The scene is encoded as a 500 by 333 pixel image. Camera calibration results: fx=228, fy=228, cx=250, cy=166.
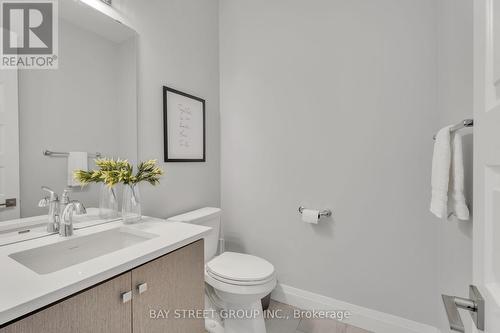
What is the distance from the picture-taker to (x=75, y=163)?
1.12 metres

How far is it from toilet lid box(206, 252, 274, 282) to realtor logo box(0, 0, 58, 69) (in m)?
1.34

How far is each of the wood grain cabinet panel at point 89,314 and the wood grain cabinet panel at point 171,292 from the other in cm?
4

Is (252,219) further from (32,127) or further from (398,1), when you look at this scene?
(398,1)

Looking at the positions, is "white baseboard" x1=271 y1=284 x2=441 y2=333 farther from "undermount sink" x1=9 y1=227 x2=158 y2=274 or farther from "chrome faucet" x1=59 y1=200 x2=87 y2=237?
"chrome faucet" x1=59 y1=200 x2=87 y2=237

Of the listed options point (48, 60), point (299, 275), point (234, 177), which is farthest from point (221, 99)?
point (299, 275)

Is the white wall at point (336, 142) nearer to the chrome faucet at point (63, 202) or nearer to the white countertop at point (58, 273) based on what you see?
the white countertop at point (58, 273)

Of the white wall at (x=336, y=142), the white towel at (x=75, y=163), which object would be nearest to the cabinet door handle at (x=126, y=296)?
the white towel at (x=75, y=163)

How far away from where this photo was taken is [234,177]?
2.03 metres

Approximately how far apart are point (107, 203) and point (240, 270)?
85 centimetres

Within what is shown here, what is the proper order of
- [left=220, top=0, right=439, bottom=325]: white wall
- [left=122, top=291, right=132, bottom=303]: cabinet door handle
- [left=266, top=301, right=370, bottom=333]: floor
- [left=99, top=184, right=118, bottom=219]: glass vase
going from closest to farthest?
[left=122, top=291, right=132, bottom=303]: cabinet door handle, [left=99, top=184, right=118, bottom=219]: glass vase, [left=220, top=0, right=439, bottom=325]: white wall, [left=266, top=301, right=370, bottom=333]: floor

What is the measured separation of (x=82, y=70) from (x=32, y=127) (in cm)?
37

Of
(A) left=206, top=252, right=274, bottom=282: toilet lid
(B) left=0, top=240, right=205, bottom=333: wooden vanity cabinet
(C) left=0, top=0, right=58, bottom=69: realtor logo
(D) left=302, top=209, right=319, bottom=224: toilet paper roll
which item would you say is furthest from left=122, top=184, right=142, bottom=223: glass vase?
(D) left=302, top=209, right=319, bottom=224: toilet paper roll

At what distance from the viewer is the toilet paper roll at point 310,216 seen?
5.24ft

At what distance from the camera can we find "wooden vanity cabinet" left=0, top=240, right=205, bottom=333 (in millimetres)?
594
